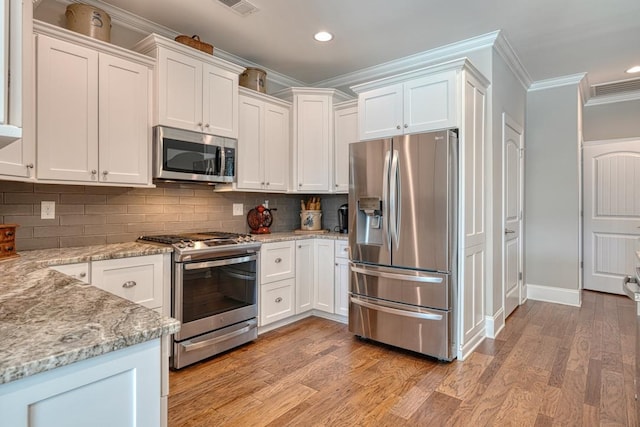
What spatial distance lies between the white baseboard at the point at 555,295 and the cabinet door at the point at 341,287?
8.51 ft

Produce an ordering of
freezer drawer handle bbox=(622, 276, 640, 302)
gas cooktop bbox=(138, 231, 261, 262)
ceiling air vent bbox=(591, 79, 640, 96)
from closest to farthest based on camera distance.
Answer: freezer drawer handle bbox=(622, 276, 640, 302)
gas cooktop bbox=(138, 231, 261, 262)
ceiling air vent bbox=(591, 79, 640, 96)

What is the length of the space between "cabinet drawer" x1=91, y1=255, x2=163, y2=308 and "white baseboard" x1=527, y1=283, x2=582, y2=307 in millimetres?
4282

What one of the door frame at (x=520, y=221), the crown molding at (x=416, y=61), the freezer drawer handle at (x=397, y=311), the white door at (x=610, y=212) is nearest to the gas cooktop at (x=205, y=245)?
the freezer drawer handle at (x=397, y=311)

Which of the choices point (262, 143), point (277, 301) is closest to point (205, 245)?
point (277, 301)

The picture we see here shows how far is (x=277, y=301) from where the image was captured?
3.35 meters

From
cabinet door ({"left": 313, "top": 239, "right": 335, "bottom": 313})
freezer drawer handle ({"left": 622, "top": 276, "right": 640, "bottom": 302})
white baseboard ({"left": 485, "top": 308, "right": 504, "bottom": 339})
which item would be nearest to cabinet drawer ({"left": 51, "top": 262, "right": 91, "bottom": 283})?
cabinet door ({"left": 313, "top": 239, "right": 335, "bottom": 313})

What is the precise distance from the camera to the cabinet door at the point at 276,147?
Answer: 3.61 metres

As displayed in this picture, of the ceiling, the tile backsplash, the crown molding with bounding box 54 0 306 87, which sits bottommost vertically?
the tile backsplash

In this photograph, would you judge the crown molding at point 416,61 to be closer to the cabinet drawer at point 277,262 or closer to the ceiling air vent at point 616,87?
the cabinet drawer at point 277,262

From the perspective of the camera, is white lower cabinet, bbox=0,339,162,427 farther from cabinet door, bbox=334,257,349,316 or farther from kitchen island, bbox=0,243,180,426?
cabinet door, bbox=334,257,349,316

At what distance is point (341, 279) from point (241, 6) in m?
2.47

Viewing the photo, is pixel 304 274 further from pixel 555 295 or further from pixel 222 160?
pixel 555 295

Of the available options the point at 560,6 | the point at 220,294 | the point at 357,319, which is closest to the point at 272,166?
the point at 220,294

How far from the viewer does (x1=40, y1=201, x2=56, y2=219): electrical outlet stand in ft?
7.95
